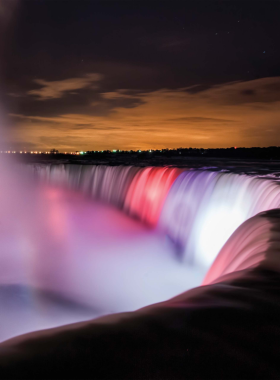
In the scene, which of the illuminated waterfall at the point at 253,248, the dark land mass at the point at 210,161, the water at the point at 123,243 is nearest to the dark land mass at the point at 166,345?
the illuminated waterfall at the point at 253,248

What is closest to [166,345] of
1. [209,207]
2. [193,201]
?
[209,207]

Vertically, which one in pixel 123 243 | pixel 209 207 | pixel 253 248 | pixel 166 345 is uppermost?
pixel 253 248

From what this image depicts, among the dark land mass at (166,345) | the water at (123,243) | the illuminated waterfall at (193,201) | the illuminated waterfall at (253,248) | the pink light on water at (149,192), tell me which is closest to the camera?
the dark land mass at (166,345)

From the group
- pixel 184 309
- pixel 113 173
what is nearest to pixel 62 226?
pixel 113 173

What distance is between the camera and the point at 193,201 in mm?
10312

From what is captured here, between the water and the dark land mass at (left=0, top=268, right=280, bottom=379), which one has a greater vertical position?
the dark land mass at (left=0, top=268, right=280, bottom=379)

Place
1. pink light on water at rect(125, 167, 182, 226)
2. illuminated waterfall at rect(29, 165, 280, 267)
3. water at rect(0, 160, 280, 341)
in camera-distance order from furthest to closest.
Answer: pink light on water at rect(125, 167, 182, 226), illuminated waterfall at rect(29, 165, 280, 267), water at rect(0, 160, 280, 341)

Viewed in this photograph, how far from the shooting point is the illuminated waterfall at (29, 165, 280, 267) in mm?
7809

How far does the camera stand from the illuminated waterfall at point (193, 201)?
781cm

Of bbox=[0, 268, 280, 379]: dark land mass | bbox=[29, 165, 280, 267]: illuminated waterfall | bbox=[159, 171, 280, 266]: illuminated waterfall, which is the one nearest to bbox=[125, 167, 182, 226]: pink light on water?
bbox=[29, 165, 280, 267]: illuminated waterfall

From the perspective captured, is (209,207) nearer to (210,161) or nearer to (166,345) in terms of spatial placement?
(166,345)

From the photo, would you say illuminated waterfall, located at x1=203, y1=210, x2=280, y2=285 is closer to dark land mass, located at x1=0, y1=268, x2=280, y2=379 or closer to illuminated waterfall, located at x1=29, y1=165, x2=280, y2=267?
dark land mass, located at x1=0, y1=268, x2=280, y2=379

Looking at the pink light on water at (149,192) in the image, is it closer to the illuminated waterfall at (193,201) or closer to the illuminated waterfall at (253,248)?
the illuminated waterfall at (193,201)

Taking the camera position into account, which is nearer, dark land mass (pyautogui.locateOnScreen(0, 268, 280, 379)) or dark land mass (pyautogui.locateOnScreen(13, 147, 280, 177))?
dark land mass (pyautogui.locateOnScreen(0, 268, 280, 379))
